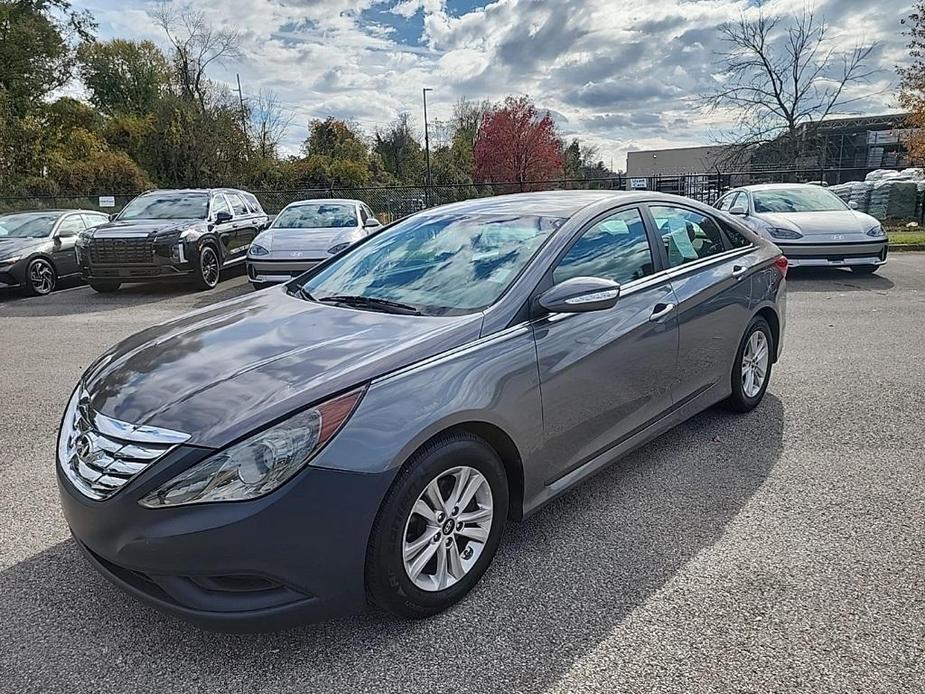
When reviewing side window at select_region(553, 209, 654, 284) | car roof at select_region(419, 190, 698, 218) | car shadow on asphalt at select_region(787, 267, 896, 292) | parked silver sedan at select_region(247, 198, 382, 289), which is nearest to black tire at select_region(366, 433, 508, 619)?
side window at select_region(553, 209, 654, 284)

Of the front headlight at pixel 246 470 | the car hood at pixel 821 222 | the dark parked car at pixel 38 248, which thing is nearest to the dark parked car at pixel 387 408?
the front headlight at pixel 246 470

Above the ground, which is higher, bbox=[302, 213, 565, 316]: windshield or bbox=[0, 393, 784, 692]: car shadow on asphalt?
bbox=[302, 213, 565, 316]: windshield

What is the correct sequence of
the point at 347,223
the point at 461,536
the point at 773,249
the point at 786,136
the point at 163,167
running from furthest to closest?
the point at 163,167 < the point at 786,136 < the point at 347,223 < the point at 773,249 < the point at 461,536

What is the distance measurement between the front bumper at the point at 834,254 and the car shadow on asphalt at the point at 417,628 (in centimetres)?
822

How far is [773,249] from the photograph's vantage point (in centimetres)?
479

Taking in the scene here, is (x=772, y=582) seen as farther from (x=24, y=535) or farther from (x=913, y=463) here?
(x=24, y=535)

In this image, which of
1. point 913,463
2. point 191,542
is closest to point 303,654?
point 191,542

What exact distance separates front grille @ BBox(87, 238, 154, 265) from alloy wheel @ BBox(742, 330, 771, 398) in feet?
29.8

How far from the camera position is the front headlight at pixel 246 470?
209 centimetres

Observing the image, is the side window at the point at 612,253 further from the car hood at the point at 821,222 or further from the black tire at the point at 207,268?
the black tire at the point at 207,268

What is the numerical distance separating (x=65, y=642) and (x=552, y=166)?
4946 cm

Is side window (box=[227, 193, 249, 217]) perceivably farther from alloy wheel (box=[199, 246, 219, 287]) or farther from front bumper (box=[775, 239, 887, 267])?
front bumper (box=[775, 239, 887, 267])

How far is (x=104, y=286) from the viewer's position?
36.4ft

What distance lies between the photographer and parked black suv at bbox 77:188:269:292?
10.4 meters
